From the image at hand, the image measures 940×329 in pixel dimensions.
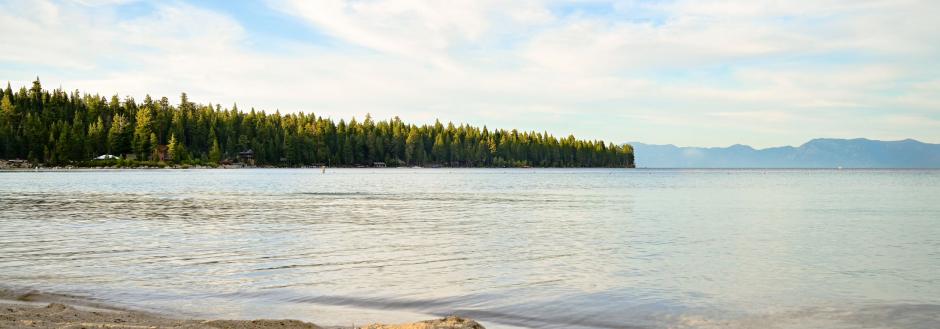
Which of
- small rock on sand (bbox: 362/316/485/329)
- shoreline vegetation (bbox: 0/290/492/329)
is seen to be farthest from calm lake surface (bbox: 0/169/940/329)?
small rock on sand (bbox: 362/316/485/329)

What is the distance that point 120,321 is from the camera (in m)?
11.4

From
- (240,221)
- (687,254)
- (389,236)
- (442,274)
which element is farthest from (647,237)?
(240,221)

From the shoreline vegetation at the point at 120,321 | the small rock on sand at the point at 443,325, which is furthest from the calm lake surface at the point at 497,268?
the small rock on sand at the point at 443,325

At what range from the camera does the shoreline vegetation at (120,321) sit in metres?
10.6

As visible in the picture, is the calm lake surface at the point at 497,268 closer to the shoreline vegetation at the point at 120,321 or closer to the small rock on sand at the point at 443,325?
the shoreline vegetation at the point at 120,321

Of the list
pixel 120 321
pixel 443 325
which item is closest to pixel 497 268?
pixel 443 325

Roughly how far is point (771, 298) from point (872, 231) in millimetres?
19264

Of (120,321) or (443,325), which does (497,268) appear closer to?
(443,325)

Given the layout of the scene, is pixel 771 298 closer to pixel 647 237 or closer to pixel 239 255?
pixel 647 237

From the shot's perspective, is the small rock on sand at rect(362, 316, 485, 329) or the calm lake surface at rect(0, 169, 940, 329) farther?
the calm lake surface at rect(0, 169, 940, 329)

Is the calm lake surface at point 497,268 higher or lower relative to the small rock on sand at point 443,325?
lower

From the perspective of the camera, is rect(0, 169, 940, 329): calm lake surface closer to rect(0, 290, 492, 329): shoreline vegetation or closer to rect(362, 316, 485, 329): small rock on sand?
rect(0, 290, 492, 329): shoreline vegetation

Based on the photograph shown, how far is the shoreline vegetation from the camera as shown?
10.6 meters

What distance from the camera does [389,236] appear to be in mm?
27547
